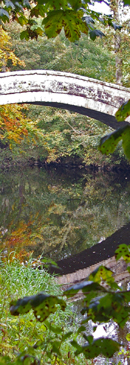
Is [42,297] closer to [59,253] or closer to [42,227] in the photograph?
[59,253]

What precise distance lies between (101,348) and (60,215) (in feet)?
21.4

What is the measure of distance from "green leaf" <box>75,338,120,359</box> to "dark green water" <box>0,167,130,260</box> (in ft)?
13.2

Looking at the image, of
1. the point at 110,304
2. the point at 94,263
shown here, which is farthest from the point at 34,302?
the point at 94,263

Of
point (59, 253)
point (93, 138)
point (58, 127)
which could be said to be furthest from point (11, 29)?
point (59, 253)

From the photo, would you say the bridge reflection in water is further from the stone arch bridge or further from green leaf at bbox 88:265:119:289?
the stone arch bridge

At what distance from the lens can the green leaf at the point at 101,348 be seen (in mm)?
831

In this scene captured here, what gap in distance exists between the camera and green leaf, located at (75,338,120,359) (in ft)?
2.72

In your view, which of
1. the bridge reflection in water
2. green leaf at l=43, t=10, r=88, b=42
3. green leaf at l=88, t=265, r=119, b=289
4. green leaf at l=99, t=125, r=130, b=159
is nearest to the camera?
green leaf at l=99, t=125, r=130, b=159

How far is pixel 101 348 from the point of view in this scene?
0.85 metres

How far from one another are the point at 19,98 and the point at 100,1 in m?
5.86

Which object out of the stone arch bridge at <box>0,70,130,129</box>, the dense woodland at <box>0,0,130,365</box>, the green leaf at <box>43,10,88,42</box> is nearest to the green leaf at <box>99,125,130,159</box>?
the dense woodland at <box>0,0,130,365</box>

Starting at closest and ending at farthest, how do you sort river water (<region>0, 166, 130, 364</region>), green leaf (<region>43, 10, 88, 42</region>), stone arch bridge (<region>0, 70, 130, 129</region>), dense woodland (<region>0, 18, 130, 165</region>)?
1. green leaf (<region>43, 10, 88, 42</region>)
2. river water (<region>0, 166, 130, 364</region>)
3. stone arch bridge (<region>0, 70, 130, 129</region>)
4. dense woodland (<region>0, 18, 130, 165</region>)

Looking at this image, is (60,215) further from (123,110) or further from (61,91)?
(123,110)

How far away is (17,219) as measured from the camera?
6.98 metres
